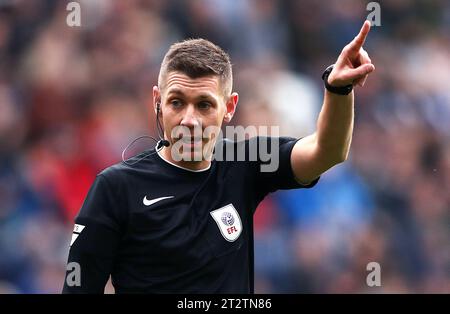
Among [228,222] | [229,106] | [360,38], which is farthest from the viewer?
[229,106]

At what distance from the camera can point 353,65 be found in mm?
3055

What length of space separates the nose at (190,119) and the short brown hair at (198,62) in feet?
0.51

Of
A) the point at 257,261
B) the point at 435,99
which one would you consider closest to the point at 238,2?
the point at 435,99

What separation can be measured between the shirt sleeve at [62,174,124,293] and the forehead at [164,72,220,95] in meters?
0.49

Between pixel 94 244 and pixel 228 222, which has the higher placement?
pixel 228 222

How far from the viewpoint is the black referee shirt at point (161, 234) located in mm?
3096

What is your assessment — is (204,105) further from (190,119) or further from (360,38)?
(360,38)

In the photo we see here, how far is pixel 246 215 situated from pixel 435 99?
4872 millimetres

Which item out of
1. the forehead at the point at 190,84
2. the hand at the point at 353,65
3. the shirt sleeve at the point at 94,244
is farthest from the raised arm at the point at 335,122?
the shirt sleeve at the point at 94,244

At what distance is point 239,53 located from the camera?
7391 millimetres

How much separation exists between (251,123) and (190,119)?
344 cm

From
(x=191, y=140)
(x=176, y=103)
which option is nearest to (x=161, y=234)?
(x=191, y=140)

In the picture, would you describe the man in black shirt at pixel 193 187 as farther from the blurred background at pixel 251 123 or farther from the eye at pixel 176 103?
the blurred background at pixel 251 123

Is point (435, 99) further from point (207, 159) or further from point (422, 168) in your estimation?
point (207, 159)
